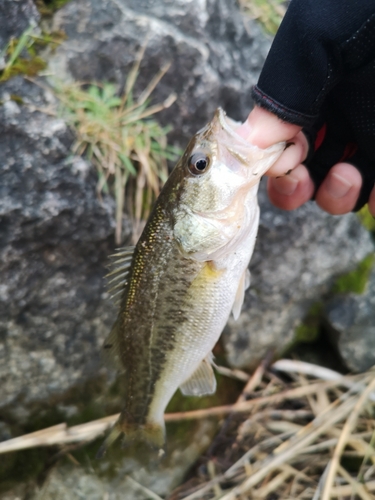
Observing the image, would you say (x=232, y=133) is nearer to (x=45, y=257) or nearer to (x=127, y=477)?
(x=45, y=257)


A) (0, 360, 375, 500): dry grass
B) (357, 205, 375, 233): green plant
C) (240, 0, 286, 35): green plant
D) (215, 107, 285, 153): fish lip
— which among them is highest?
(240, 0, 286, 35): green plant

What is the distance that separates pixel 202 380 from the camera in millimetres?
1900

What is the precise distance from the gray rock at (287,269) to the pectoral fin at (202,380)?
937mm

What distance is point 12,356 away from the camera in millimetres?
2199

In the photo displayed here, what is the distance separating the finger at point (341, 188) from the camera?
1.90 meters

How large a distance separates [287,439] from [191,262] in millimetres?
1718

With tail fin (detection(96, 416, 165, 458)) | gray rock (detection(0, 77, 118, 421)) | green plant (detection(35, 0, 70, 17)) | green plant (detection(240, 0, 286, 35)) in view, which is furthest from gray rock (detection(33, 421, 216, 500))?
green plant (detection(240, 0, 286, 35))

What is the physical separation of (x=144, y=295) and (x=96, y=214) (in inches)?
27.2

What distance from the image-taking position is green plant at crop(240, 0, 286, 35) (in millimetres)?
2990

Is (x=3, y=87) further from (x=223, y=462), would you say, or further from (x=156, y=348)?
(x=223, y=462)

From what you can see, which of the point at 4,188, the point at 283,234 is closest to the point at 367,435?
the point at 283,234

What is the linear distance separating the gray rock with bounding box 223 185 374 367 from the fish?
1.00 m

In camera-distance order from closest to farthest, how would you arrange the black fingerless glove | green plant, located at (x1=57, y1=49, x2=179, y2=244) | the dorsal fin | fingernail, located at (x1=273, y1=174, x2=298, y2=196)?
the black fingerless glove → the dorsal fin → fingernail, located at (x1=273, y1=174, x2=298, y2=196) → green plant, located at (x1=57, y1=49, x2=179, y2=244)

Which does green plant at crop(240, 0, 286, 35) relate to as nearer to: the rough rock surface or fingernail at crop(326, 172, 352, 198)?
the rough rock surface
